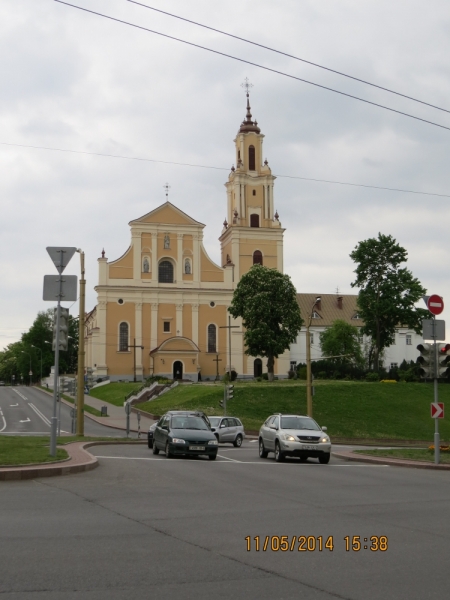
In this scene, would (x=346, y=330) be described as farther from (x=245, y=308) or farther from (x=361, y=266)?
(x=245, y=308)

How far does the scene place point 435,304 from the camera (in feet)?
69.1

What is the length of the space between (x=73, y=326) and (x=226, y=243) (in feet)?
177

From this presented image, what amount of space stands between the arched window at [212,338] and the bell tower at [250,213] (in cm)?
723

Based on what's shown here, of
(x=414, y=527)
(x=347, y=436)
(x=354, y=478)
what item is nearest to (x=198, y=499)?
(x=414, y=527)

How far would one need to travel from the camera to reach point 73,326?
14225 centimetres

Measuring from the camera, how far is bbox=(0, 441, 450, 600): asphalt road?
21.8ft

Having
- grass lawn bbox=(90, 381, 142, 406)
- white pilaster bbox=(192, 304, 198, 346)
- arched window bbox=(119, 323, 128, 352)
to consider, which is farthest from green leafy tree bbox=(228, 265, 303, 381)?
arched window bbox=(119, 323, 128, 352)

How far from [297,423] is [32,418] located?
37.1 meters

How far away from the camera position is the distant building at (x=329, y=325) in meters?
109

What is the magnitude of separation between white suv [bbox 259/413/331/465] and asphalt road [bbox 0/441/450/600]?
6044 millimetres

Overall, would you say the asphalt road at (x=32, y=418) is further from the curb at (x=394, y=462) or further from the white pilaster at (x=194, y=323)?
the curb at (x=394, y=462)

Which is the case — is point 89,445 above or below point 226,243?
below

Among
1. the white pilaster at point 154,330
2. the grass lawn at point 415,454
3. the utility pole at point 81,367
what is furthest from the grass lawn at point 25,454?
the white pilaster at point 154,330

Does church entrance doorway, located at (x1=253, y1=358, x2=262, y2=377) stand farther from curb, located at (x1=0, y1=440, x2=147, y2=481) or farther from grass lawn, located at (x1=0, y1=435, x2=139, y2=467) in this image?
curb, located at (x1=0, y1=440, x2=147, y2=481)
